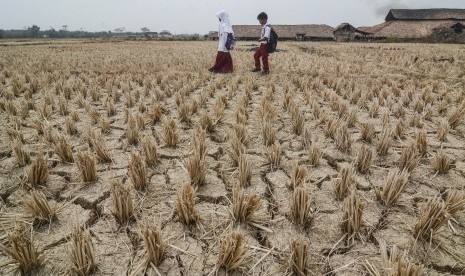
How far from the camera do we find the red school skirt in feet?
25.6

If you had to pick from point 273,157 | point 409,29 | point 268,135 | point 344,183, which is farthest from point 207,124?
point 409,29

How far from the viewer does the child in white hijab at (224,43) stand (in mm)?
7637

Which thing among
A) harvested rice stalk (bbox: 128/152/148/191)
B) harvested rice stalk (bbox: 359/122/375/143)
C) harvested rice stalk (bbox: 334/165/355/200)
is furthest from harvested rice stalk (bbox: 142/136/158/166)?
harvested rice stalk (bbox: 359/122/375/143)

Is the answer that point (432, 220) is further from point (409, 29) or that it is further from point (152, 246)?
point (409, 29)

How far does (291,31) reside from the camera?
4497 centimetres

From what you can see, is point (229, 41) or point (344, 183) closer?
point (344, 183)

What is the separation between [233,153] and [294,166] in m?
0.62

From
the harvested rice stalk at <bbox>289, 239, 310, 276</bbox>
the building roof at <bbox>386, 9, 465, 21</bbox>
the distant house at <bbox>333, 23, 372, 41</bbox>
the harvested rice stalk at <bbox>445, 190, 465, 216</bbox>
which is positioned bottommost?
the harvested rice stalk at <bbox>289, 239, 310, 276</bbox>

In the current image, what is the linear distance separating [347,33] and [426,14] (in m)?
A: 15.0

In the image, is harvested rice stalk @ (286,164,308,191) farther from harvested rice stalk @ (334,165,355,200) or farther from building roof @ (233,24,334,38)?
building roof @ (233,24,334,38)

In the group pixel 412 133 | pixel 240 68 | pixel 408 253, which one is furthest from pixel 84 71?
pixel 408 253

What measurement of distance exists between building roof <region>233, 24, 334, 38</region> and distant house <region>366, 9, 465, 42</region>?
687cm

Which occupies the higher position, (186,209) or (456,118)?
(456,118)

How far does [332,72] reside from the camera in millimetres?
7754
